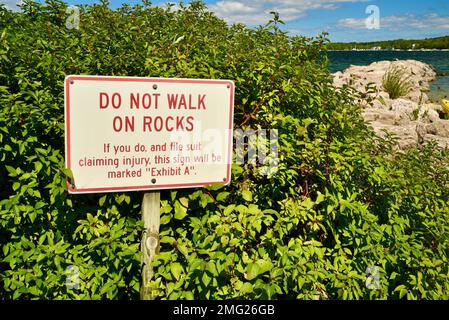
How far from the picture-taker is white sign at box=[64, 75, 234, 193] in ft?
7.75

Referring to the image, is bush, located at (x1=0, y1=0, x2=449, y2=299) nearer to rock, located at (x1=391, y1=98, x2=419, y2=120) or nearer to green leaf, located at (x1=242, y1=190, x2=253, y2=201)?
green leaf, located at (x1=242, y1=190, x2=253, y2=201)

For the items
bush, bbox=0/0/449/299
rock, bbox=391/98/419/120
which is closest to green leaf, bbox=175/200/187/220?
bush, bbox=0/0/449/299

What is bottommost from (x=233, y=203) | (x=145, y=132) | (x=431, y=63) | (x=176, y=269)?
→ (x=176, y=269)

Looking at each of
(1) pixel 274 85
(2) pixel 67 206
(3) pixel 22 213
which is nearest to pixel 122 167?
(2) pixel 67 206

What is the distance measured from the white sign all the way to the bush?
18cm

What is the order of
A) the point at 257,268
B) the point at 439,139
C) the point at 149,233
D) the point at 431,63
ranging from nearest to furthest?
the point at 257,268, the point at 149,233, the point at 439,139, the point at 431,63

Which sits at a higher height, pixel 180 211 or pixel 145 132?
pixel 145 132

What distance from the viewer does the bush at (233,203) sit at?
2514 millimetres

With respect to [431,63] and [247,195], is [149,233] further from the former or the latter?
[431,63]

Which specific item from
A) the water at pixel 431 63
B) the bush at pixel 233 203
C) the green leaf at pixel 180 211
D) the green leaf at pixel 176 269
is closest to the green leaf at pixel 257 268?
the bush at pixel 233 203

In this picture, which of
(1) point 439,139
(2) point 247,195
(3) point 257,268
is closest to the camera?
(3) point 257,268

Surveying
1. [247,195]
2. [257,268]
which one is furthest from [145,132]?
[257,268]

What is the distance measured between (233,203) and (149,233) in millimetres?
688

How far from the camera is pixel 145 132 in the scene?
2.46 meters
